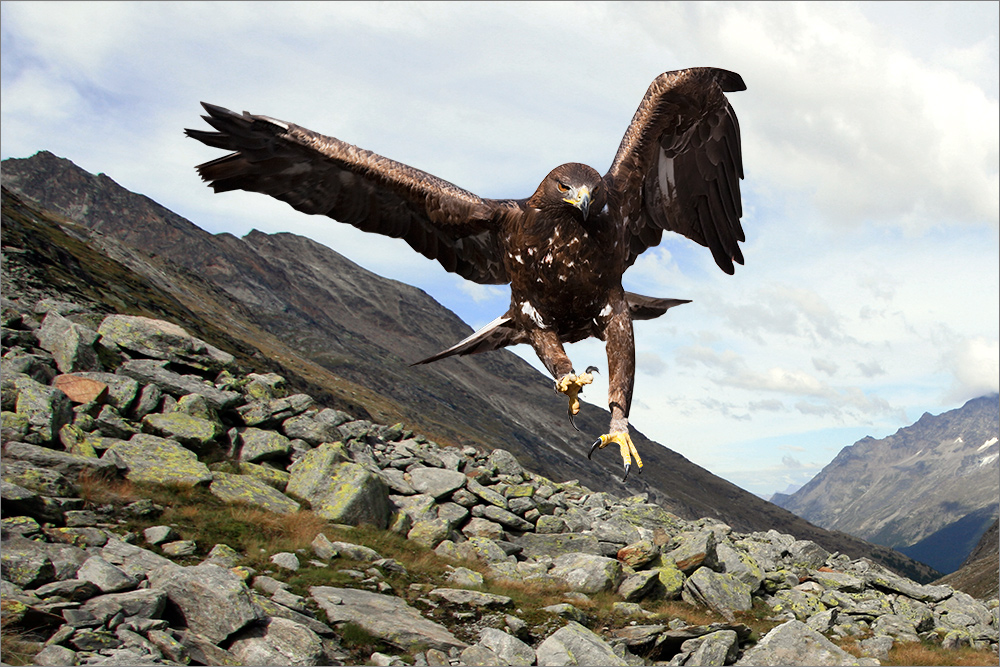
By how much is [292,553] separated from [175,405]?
8.87m

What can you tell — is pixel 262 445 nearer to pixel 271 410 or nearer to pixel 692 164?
pixel 271 410

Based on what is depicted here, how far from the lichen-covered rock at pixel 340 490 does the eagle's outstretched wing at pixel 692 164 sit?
1764 centimetres

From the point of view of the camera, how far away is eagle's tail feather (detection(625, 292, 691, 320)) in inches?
159

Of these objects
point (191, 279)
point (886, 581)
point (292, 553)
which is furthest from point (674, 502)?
point (292, 553)

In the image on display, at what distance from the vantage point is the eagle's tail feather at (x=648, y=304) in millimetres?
4039

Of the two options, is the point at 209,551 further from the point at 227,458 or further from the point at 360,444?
the point at 360,444

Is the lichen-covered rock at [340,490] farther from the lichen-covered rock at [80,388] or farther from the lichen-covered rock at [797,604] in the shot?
the lichen-covered rock at [797,604]

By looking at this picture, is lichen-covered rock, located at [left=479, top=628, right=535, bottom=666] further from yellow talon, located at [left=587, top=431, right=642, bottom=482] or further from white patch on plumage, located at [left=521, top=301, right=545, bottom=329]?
yellow talon, located at [left=587, top=431, right=642, bottom=482]

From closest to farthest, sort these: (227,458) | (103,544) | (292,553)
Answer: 1. (103,544)
2. (292,553)
3. (227,458)

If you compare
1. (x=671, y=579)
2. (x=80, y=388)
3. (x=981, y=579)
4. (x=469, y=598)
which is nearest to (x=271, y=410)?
(x=80, y=388)

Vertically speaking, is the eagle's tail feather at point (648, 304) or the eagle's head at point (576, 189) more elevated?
the eagle's head at point (576, 189)

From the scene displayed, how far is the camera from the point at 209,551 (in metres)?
16.3

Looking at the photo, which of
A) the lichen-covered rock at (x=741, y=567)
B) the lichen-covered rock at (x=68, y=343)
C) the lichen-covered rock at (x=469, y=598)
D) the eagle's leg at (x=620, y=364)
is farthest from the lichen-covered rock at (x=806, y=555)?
the eagle's leg at (x=620, y=364)

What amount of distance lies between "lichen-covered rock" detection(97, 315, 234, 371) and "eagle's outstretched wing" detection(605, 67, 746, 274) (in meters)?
25.1
